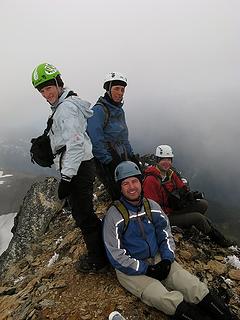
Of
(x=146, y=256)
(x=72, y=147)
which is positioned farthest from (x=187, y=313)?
(x=72, y=147)

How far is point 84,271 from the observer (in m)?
9.68

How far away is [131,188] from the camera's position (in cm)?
846

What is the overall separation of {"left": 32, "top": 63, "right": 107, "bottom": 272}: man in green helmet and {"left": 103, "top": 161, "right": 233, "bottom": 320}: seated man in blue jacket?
0.63m

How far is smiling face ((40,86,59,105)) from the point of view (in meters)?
8.18

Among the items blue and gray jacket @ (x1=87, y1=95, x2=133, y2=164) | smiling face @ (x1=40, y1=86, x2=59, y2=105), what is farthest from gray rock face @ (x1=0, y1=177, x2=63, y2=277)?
smiling face @ (x1=40, y1=86, x2=59, y2=105)

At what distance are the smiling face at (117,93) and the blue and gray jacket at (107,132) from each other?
0.78 feet

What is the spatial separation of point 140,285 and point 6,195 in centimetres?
20024

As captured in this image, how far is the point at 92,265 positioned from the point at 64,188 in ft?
8.12

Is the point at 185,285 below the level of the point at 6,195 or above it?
above

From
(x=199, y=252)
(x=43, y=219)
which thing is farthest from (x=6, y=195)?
(x=199, y=252)

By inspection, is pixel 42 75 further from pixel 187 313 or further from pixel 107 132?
pixel 187 313

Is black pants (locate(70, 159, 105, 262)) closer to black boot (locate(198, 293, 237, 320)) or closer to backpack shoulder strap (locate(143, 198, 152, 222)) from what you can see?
backpack shoulder strap (locate(143, 198, 152, 222))

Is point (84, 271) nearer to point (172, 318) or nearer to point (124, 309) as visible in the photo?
point (124, 309)

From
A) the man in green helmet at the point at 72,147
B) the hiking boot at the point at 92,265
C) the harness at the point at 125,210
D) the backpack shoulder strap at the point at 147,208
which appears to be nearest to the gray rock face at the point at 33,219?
the hiking boot at the point at 92,265
